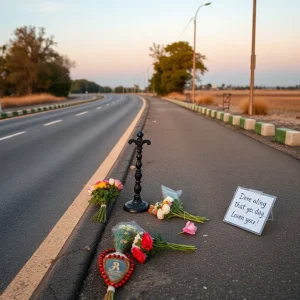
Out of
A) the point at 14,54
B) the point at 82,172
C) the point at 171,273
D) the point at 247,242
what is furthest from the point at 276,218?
the point at 14,54

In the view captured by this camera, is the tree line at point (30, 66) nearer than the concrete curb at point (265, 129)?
No

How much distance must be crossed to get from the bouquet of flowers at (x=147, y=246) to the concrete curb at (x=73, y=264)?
384 millimetres

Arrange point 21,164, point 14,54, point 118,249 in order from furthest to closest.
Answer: point 14,54
point 21,164
point 118,249

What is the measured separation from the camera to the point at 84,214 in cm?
369

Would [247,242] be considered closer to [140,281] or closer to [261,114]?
[140,281]

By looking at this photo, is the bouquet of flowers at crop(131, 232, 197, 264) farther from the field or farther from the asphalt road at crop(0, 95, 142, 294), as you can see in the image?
the field

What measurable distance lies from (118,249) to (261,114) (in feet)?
63.2

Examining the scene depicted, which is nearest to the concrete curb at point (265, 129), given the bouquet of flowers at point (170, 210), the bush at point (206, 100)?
the bouquet of flowers at point (170, 210)

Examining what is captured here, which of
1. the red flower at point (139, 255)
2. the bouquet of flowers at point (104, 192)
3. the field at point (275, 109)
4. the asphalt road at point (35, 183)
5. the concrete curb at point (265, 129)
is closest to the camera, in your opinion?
the red flower at point (139, 255)

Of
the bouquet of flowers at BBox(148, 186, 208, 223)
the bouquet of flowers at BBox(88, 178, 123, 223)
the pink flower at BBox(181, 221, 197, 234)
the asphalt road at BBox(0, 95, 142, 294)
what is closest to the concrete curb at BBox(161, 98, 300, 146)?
the asphalt road at BBox(0, 95, 142, 294)

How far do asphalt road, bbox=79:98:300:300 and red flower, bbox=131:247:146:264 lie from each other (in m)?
0.05

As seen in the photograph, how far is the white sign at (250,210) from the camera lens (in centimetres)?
326

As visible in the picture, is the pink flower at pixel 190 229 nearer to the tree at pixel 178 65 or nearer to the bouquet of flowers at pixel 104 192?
the bouquet of flowers at pixel 104 192

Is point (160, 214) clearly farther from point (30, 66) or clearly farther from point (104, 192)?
point (30, 66)
